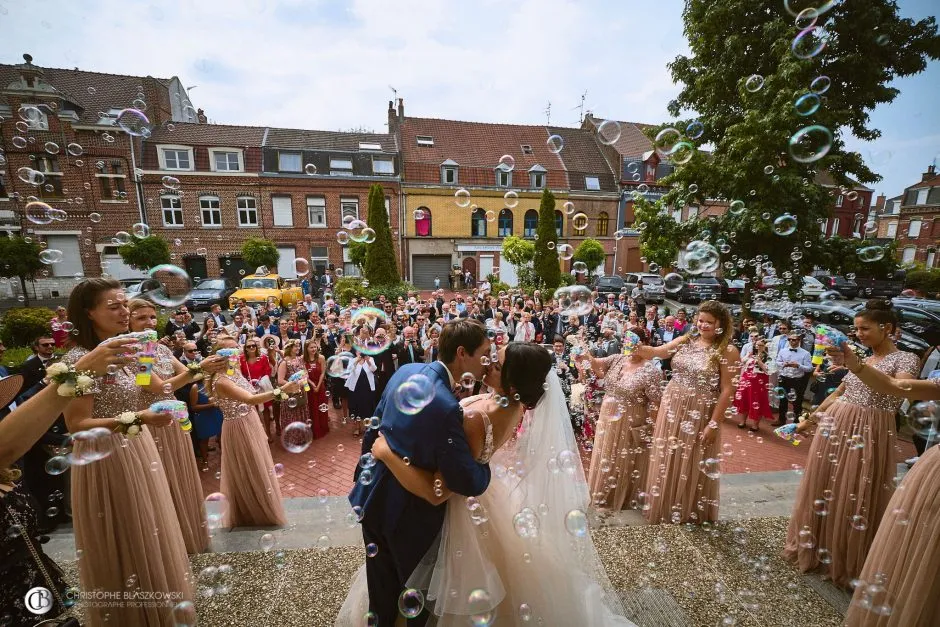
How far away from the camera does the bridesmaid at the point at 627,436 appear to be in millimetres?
4480

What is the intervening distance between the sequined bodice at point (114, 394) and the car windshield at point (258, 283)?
16309 millimetres

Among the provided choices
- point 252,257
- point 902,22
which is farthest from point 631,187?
point 252,257

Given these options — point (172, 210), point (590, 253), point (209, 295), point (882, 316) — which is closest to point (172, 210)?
point (172, 210)

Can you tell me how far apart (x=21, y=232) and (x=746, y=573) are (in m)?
32.8

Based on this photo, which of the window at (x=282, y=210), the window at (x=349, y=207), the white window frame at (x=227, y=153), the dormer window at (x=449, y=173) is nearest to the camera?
the white window frame at (x=227, y=153)

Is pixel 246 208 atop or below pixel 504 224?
atop

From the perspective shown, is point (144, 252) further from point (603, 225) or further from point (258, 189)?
point (603, 225)

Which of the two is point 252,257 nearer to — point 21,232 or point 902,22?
point 21,232

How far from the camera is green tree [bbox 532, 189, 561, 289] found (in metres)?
21.4

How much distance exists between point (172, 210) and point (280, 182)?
620cm

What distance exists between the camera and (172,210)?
24.1m

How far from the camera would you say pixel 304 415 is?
22.1 ft

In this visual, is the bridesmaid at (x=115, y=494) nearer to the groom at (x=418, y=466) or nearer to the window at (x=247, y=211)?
the groom at (x=418, y=466)

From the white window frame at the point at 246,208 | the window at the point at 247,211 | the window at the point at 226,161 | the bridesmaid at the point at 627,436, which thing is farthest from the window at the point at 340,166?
the bridesmaid at the point at 627,436
